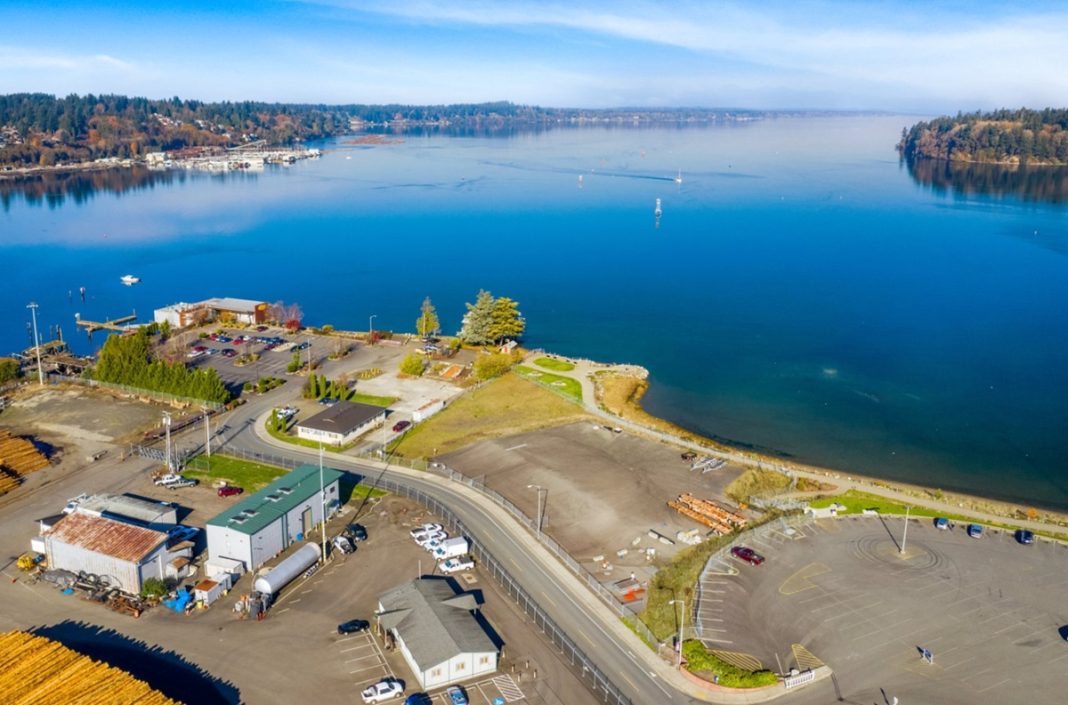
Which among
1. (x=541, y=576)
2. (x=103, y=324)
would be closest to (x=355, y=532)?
(x=541, y=576)

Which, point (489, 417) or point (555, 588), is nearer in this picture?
point (555, 588)

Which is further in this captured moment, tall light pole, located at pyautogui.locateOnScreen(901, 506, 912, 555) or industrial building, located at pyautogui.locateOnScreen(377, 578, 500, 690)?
tall light pole, located at pyautogui.locateOnScreen(901, 506, 912, 555)

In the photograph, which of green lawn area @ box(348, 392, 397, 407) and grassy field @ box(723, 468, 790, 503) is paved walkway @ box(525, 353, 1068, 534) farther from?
green lawn area @ box(348, 392, 397, 407)

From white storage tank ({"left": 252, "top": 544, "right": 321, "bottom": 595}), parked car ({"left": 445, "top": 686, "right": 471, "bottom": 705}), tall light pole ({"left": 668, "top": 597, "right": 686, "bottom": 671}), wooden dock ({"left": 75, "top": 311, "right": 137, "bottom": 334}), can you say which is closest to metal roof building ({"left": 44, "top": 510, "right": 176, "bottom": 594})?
white storage tank ({"left": 252, "top": 544, "right": 321, "bottom": 595})

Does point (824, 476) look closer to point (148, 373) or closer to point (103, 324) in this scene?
point (148, 373)

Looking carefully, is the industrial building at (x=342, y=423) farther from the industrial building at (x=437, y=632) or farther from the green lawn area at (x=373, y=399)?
the industrial building at (x=437, y=632)

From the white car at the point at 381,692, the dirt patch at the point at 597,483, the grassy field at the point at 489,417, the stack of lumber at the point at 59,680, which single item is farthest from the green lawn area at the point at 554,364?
the stack of lumber at the point at 59,680
